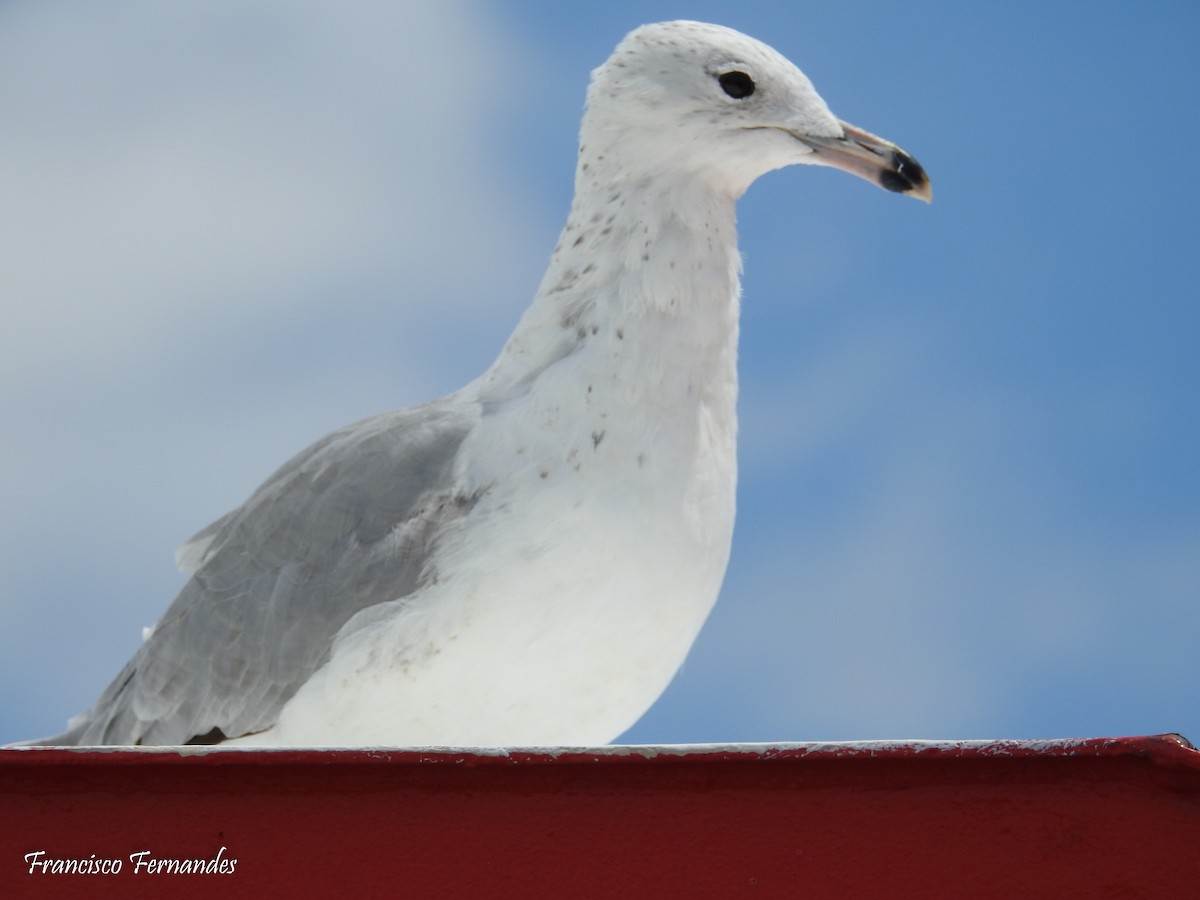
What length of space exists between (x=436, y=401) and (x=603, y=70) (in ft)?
3.07

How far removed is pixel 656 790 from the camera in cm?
214

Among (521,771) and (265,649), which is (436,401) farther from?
(521,771)

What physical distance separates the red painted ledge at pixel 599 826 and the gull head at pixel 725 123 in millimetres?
1925

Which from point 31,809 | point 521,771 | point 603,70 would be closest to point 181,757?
point 31,809

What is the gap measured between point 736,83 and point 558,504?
1.14 meters

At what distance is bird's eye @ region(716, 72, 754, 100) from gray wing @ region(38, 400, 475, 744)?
98 cm

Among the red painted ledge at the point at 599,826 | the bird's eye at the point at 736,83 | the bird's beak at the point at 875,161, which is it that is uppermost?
the bird's eye at the point at 736,83

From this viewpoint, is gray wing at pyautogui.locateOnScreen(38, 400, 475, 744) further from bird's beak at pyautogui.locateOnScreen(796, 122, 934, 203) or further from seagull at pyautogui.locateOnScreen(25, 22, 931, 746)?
bird's beak at pyautogui.locateOnScreen(796, 122, 934, 203)

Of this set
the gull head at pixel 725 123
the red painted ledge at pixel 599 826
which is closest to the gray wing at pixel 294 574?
the gull head at pixel 725 123

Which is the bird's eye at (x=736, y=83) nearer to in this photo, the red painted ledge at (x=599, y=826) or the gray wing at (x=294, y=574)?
the gray wing at (x=294, y=574)

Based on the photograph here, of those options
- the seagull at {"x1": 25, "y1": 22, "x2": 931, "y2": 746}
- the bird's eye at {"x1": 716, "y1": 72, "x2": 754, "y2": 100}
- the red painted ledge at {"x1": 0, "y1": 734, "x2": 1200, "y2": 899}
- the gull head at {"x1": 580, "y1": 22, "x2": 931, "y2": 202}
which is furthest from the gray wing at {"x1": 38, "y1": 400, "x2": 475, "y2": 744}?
the red painted ledge at {"x1": 0, "y1": 734, "x2": 1200, "y2": 899}

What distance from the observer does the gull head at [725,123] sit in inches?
145

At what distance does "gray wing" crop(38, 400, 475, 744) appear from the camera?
138 inches

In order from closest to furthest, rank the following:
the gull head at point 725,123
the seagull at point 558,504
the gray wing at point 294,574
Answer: the seagull at point 558,504 → the gray wing at point 294,574 → the gull head at point 725,123
